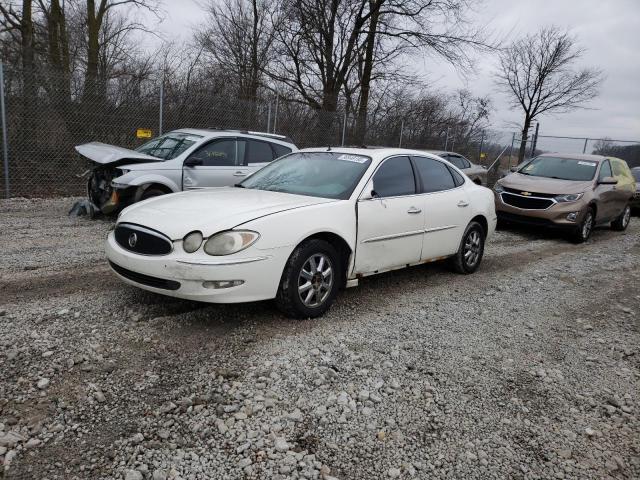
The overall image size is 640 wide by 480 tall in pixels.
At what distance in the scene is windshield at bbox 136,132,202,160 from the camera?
25.6 ft

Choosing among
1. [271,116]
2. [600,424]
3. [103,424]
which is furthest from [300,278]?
[271,116]

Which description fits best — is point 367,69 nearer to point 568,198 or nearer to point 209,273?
point 568,198

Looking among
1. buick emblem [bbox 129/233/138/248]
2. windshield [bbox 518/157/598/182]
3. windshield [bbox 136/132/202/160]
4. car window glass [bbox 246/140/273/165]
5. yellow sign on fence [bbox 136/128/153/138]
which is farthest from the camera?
yellow sign on fence [bbox 136/128/153/138]

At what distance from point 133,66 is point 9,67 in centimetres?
885

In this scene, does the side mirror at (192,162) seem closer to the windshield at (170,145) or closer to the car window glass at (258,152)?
the windshield at (170,145)

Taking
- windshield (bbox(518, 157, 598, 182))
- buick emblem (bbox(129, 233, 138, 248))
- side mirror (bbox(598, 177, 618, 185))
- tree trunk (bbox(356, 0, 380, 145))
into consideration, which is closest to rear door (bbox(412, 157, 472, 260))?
buick emblem (bbox(129, 233, 138, 248))

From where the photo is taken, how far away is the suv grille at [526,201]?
9.18 metres

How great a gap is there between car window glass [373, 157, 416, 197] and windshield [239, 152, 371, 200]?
0.19 meters

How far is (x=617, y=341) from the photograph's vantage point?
175 inches

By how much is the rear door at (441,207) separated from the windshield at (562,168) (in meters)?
4.94

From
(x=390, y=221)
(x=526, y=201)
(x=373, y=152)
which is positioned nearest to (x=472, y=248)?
(x=390, y=221)

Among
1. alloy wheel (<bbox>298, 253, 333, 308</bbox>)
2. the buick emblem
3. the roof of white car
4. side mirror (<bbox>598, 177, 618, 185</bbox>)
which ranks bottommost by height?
alloy wheel (<bbox>298, 253, 333, 308</bbox>)

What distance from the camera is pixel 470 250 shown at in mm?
6262

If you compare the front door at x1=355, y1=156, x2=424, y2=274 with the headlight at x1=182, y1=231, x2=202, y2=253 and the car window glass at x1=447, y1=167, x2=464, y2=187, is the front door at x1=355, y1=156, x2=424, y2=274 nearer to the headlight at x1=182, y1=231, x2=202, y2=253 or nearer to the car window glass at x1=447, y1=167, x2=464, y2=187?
the car window glass at x1=447, y1=167, x2=464, y2=187
